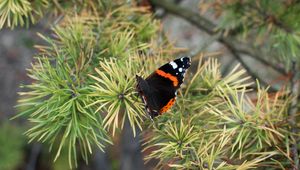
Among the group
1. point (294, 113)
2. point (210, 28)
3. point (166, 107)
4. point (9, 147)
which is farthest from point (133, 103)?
point (9, 147)

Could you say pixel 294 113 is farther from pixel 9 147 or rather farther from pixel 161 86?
pixel 9 147

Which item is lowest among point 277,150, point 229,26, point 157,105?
point 277,150

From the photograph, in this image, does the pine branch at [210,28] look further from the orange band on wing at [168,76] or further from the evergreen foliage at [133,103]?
the orange band on wing at [168,76]

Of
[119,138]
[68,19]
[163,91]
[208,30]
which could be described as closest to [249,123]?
[163,91]

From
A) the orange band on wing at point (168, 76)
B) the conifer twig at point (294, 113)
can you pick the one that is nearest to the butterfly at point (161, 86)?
the orange band on wing at point (168, 76)

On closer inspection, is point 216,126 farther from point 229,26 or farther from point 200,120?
point 229,26

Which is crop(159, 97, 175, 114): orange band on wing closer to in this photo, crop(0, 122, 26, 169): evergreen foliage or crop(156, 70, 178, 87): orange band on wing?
crop(156, 70, 178, 87): orange band on wing

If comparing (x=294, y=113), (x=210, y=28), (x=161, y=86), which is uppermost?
(x=210, y=28)
